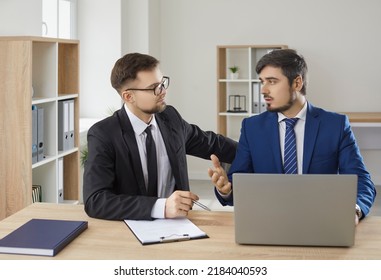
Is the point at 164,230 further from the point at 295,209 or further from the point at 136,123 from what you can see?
the point at 136,123

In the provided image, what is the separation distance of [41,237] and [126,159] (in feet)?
2.00

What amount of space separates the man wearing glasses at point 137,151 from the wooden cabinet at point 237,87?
323 cm

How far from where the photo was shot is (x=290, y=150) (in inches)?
94.0

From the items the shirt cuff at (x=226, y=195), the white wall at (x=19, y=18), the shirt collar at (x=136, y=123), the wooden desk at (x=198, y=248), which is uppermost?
the white wall at (x=19, y=18)

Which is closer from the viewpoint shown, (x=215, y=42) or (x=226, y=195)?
(x=226, y=195)

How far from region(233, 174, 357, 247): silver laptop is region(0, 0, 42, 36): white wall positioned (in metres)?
2.62

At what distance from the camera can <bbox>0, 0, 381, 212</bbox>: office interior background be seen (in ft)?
18.4

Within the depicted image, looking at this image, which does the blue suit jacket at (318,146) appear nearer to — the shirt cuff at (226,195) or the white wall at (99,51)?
the shirt cuff at (226,195)

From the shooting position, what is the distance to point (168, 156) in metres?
2.49

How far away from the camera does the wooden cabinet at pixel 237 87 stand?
586cm

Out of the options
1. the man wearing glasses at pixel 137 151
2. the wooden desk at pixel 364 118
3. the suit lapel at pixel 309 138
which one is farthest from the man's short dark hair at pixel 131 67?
the wooden desk at pixel 364 118

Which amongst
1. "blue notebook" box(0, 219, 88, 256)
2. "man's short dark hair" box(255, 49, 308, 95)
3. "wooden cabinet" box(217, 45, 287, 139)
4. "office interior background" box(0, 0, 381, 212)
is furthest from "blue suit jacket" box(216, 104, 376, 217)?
"wooden cabinet" box(217, 45, 287, 139)

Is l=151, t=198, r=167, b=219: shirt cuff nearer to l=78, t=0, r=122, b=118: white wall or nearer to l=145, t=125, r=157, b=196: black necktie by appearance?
l=145, t=125, r=157, b=196: black necktie

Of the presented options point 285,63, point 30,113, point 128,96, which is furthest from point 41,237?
point 30,113
